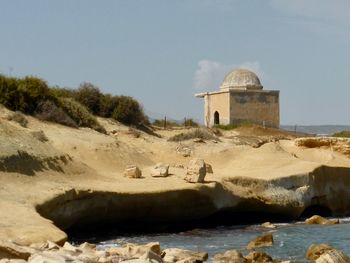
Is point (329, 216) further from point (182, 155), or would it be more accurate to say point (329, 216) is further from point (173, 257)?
point (173, 257)

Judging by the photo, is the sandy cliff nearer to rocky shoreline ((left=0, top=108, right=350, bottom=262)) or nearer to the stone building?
rocky shoreline ((left=0, top=108, right=350, bottom=262))

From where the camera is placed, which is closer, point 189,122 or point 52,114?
point 52,114

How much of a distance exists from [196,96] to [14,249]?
37.2 m

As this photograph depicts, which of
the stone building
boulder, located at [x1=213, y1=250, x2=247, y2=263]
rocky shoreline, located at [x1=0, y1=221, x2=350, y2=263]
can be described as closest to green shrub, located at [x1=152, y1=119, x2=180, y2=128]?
the stone building

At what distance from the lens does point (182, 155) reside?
25.7 meters

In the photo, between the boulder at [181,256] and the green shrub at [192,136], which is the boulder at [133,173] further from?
the green shrub at [192,136]

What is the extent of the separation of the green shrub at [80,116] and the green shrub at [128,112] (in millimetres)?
3861

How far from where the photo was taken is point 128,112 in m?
31.6

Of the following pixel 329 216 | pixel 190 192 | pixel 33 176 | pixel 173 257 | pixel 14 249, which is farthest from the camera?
pixel 329 216

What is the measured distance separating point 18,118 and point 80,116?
13.2ft

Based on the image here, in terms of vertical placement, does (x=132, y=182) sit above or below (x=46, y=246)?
above

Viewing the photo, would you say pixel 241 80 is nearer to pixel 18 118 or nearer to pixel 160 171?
pixel 18 118

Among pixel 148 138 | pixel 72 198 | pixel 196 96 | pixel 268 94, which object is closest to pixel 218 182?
Result: pixel 72 198

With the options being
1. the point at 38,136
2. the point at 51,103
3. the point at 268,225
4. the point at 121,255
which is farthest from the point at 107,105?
the point at 121,255
